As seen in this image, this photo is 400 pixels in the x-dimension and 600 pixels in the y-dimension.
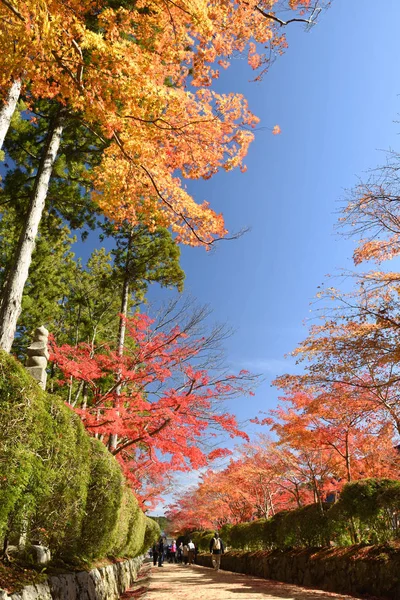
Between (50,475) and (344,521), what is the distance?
9.35m

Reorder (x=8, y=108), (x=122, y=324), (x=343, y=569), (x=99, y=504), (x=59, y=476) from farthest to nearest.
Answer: (x=122, y=324) < (x=343, y=569) < (x=8, y=108) < (x=99, y=504) < (x=59, y=476)

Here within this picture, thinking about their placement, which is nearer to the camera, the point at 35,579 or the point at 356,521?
the point at 35,579

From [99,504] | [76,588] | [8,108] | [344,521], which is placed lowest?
[76,588]

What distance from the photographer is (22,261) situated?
719 cm

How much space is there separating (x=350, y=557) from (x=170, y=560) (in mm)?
35856

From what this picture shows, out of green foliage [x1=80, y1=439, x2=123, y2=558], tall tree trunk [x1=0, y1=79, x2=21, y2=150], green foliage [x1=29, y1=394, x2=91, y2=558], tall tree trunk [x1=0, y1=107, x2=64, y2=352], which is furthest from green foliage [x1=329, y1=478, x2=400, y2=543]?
tall tree trunk [x1=0, y1=79, x2=21, y2=150]

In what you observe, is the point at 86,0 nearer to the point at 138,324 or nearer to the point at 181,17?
the point at 181,17

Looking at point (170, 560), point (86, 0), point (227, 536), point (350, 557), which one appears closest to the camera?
point (86, 0)

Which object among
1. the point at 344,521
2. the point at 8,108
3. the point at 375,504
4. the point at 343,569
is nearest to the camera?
the point at 8,108

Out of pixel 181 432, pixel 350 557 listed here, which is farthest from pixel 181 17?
pixel 350 557

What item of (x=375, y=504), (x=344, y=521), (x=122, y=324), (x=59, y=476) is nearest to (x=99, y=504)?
(x=59, y=476)

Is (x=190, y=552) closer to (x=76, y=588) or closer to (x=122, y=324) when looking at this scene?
(x=122, y=324)

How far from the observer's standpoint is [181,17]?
6863 millimetres

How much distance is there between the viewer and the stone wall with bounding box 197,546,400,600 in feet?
24.2
